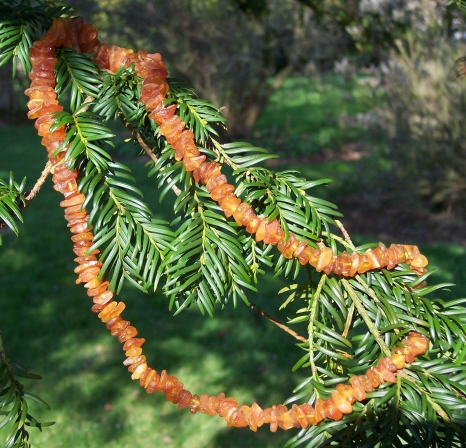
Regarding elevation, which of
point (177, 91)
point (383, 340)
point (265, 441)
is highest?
point (177, 91)

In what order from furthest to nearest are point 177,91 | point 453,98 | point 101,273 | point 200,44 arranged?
1. point 200,44
2. point 453,98
3. point 177,91
4. point 101,273

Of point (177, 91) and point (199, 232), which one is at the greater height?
point (177, 91)

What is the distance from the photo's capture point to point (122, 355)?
369 cm

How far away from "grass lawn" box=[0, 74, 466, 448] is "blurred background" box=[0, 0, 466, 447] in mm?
13

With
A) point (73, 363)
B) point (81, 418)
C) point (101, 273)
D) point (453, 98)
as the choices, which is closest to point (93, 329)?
point (73, 363)

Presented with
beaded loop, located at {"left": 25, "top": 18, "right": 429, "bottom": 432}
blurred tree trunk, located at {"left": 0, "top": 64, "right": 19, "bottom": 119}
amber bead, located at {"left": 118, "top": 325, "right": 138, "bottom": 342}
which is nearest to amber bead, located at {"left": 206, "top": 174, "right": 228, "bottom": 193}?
beaded loop, located at {"left": 25, "top": 18, "right": 429, "bottom": 432}

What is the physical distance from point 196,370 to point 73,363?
0.93 m

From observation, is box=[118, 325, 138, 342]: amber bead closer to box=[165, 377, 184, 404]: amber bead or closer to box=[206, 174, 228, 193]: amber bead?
box=[165, 377, 184, 404]: amber bead

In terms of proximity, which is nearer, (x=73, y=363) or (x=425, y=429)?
(x=425, y=429)

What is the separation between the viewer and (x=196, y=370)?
3.49 meters

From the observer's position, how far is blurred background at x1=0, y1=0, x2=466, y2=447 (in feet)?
10.3

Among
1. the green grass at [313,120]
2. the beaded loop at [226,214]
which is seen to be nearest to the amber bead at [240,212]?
the beaded loop at [226,214]

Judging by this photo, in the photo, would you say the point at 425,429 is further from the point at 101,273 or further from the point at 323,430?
the point at 101,273

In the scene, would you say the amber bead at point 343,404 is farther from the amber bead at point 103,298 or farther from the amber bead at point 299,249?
the amber bead at point 103,298
